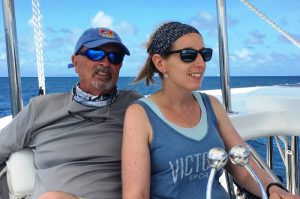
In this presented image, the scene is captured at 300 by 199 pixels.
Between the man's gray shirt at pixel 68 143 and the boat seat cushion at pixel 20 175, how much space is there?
0.11 ft

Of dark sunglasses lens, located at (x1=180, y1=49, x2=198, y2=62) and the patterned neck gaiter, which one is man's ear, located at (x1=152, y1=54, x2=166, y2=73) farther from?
the patterned neck gaiter

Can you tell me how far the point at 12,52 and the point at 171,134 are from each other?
2.44 feet

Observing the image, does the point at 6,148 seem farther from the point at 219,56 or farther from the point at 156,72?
Answer: the point at 219,56

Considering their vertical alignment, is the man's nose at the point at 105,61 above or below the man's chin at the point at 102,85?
above

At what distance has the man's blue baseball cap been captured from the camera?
1575 millimetres

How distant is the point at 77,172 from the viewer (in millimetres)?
1495

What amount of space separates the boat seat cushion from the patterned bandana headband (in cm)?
65

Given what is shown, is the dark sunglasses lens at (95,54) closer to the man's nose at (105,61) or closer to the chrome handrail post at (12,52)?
the man's nose at (105,61)

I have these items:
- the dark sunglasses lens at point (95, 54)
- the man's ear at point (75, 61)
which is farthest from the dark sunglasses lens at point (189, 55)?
the man's ear at point (75, 61)

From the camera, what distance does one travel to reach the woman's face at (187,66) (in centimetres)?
139

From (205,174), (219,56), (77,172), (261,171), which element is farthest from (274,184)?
(219,56)

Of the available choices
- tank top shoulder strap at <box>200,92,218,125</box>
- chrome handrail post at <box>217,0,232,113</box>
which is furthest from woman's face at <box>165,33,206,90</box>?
chrome handrail post at <box>217,0,232,113</box>

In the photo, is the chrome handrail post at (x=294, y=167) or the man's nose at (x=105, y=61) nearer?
the man's nose at (x=105, y=61)

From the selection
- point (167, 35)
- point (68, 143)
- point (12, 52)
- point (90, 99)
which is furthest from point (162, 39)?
point (12, 52)
